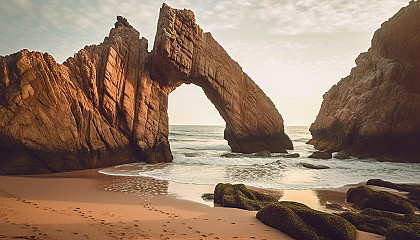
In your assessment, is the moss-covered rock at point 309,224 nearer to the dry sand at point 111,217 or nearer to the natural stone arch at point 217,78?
the dry sand at point 111,217

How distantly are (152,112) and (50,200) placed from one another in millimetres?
12055

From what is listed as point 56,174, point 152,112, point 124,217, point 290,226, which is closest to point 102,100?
point 152,112

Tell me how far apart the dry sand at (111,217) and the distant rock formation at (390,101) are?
2139cm

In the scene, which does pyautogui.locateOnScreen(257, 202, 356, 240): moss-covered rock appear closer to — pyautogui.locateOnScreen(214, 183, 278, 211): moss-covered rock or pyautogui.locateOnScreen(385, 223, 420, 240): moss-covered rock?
pyautogui.locateOnScreen(385, 223, 420, 240): moss-covered rock

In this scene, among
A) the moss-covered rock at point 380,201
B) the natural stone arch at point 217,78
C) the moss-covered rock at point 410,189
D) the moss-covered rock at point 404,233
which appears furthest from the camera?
the natural stone arch at point 217,78

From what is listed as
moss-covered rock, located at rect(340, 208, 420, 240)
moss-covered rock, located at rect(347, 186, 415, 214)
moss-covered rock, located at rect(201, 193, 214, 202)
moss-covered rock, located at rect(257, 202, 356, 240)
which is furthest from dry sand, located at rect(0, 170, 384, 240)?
moss-covered rock, located at rect(347, 186, 415, 214)

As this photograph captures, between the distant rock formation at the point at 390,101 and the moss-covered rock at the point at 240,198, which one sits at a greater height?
the distant rock formation at the point at 390,101

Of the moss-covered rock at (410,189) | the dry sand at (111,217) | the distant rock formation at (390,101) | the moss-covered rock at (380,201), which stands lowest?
the moss-covered rock at (410,189)

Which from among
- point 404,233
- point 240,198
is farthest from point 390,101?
point 404,233

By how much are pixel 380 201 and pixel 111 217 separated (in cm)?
826

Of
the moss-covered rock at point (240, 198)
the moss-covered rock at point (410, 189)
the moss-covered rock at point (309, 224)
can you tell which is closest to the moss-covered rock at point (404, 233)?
the moss-covered rock at point (309, 224)

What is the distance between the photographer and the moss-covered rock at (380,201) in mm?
7449

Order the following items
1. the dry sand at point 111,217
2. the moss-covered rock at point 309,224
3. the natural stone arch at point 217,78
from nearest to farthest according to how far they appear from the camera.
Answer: the dry sand at point 111,217 < the moss-covered rock at point 309,224 < the natural stone arch at point 217,78

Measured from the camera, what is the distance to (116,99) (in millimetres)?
16594
